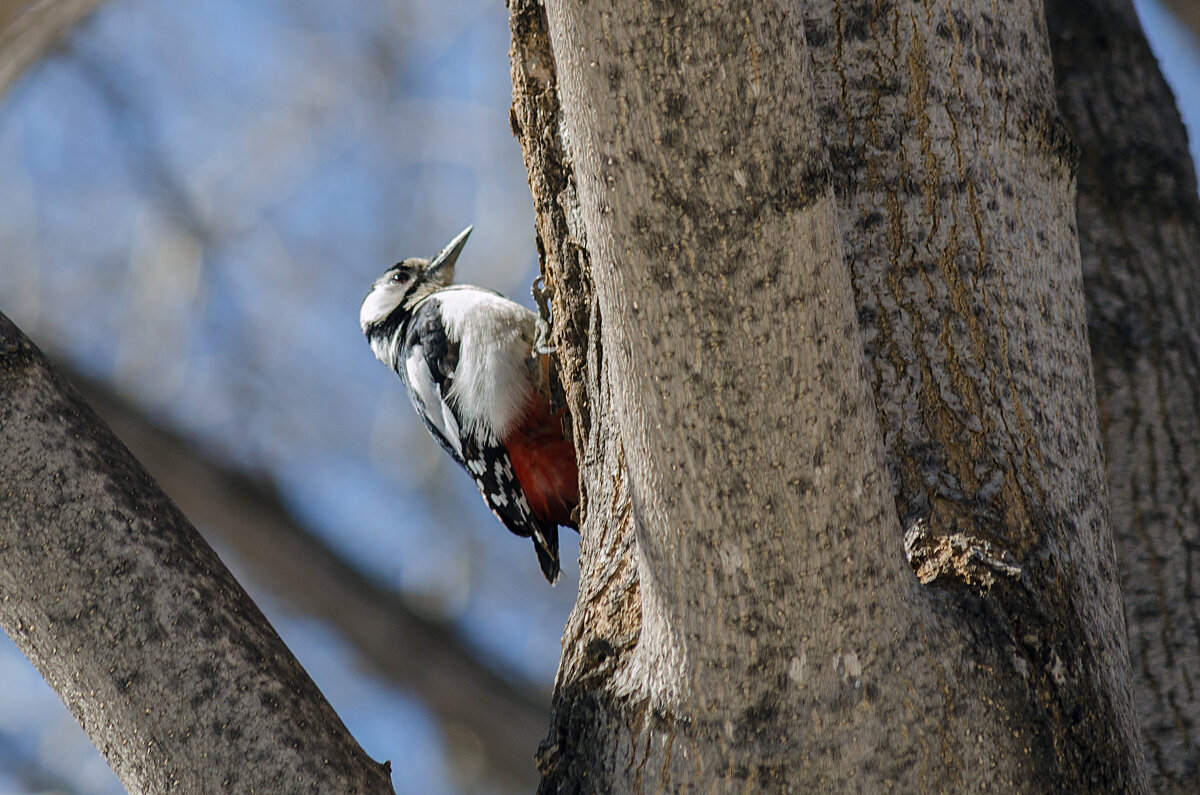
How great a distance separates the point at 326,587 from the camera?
4395mm

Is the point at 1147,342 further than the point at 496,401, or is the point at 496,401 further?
the point at 496,401

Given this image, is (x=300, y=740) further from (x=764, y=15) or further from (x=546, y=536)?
(x=546, y=536)

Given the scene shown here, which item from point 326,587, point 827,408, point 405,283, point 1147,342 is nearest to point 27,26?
point 827,408

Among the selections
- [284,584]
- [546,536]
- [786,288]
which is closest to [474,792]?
[284,584]

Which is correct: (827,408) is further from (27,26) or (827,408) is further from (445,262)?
(445,262)

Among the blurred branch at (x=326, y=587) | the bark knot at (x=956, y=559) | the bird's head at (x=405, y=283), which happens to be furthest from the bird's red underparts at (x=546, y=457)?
the bark knot at (x=956, y=559)

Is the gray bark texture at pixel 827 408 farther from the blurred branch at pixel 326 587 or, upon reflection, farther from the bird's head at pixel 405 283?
the blurred branch at pixel 326 587

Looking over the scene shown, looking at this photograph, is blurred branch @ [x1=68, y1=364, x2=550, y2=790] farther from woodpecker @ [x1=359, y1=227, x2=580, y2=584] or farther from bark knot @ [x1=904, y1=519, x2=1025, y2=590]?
bark knot @ [x1=904, y1=519, x2=1025, y2=590]

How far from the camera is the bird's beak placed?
4205 millimetres

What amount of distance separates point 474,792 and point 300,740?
407cm

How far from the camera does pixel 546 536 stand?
3.53 metres

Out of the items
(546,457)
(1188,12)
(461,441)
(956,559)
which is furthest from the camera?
(461,441)

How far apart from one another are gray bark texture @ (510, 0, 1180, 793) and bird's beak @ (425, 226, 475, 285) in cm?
244

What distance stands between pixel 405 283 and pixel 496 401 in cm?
107
